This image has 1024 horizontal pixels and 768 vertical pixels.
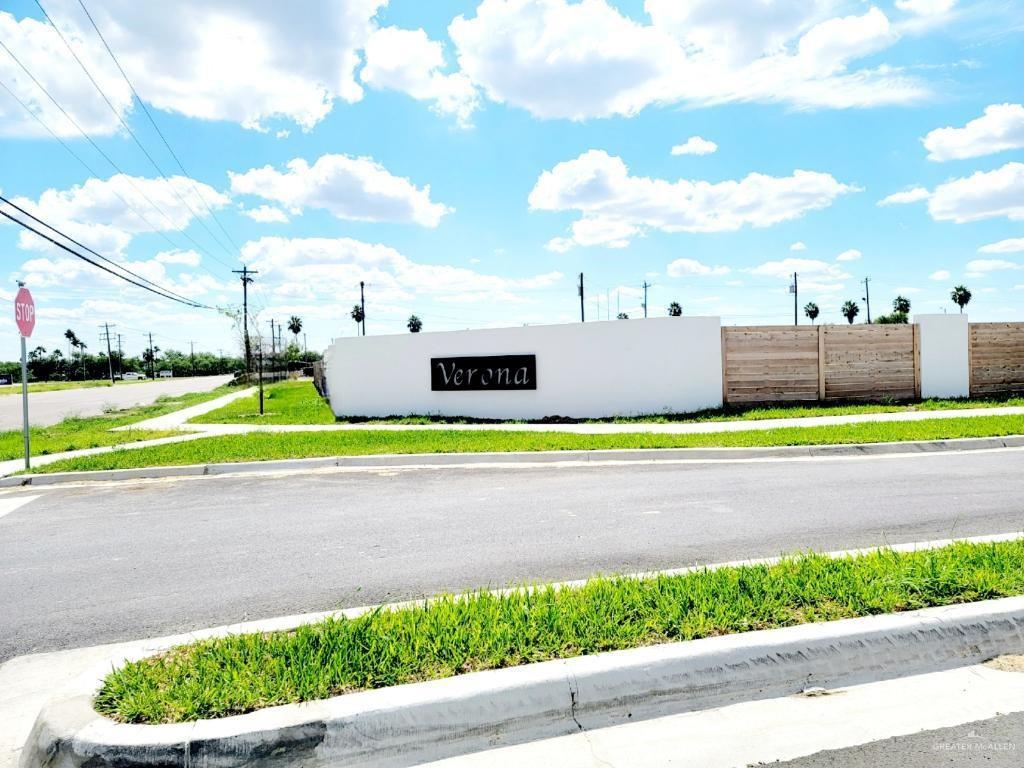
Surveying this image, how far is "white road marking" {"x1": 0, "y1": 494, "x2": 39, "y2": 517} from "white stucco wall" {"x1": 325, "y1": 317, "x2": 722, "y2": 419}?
898cm

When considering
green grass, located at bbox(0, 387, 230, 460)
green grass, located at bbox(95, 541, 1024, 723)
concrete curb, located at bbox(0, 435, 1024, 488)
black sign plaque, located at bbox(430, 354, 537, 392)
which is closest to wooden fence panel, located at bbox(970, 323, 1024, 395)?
concrete curb, located at bbox(0, 435, 1024, 488)

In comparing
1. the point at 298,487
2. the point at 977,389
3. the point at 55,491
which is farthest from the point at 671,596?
the point at 977,389

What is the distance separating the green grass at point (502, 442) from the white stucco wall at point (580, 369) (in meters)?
3.10

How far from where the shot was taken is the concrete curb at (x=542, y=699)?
2.70 m

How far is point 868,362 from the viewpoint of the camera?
16.4 meters

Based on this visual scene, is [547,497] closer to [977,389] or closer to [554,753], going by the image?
[554,753]

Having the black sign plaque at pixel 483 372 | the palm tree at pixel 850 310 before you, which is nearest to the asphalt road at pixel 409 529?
the black sign plaque at pixel 483 372

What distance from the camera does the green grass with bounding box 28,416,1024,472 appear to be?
11148mm

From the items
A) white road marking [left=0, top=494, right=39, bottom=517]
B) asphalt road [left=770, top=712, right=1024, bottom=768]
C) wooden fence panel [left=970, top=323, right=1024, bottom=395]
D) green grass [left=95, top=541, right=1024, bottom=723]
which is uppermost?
wooden fence panel [left=970, top=323, right=1024, bottom=395]

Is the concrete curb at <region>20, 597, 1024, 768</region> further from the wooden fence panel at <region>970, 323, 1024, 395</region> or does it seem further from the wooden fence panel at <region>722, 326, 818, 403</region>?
the wooden fence panel at <region>970, 323, 1024, 395</region>

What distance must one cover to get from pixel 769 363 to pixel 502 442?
7.59 metres

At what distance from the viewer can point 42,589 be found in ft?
16.7

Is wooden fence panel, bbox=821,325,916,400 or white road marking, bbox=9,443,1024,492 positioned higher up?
wooden fence panel, bbox=821,325,916,400

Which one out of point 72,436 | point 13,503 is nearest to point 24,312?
point 13,503
